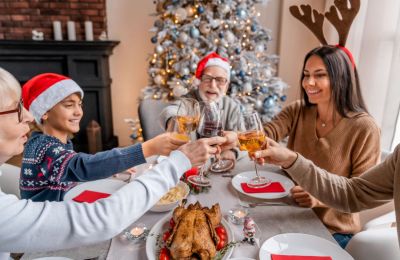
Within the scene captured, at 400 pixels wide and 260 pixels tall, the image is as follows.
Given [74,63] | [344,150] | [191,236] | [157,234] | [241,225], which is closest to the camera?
[191,236]

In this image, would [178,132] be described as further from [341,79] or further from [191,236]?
[341,79]

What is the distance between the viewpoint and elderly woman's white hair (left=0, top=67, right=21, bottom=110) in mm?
852

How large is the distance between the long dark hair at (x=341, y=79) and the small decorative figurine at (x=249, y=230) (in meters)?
0.88

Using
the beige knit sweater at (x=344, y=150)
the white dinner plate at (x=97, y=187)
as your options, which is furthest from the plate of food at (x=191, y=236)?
the beige knit sweater at (x=344, y=150)

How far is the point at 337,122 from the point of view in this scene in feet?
5.36

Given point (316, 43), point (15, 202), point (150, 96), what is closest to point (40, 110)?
point (15, 202)

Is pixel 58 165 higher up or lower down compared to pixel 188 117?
lower down

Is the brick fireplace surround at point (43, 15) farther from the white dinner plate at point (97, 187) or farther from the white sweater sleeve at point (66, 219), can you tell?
the white sweater sleeve at point (66, 219)

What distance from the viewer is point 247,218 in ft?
3.58

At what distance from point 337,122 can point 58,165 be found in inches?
54.1

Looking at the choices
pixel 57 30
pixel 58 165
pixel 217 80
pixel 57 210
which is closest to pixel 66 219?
pixel 57 210

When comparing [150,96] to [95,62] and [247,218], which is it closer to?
[95,62]

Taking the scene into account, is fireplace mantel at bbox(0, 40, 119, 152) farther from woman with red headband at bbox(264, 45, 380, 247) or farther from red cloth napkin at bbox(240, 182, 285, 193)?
red cloth napkin at bbox(240, 182, 285, 193)

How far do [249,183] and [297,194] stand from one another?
22 cm
